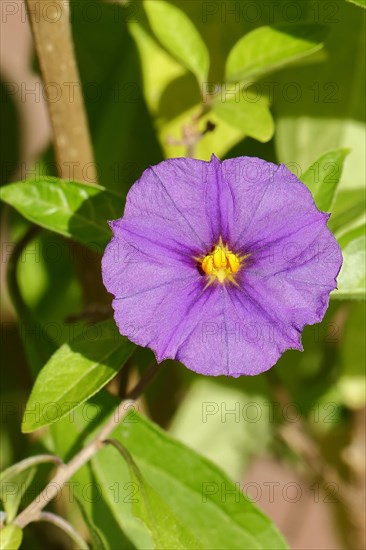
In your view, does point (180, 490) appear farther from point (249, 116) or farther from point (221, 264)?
point (249, 116)

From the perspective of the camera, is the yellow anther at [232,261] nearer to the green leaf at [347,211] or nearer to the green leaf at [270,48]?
the green leaf at [347,211]

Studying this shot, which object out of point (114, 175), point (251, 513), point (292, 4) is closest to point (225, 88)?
point (292, 4)

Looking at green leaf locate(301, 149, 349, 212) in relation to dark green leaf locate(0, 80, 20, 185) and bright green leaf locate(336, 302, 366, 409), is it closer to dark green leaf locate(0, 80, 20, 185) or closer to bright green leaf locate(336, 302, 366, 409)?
bright green leaf locate(336, 302, 366, 409)

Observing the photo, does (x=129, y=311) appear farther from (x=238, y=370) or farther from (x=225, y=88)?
(x=225, y=88)

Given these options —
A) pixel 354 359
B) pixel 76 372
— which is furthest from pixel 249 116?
pixel 354 359

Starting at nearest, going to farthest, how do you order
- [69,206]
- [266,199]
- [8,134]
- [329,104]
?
[266,199] → [69,206] → [329,104] → [8,134]

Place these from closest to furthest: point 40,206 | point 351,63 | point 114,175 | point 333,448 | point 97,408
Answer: point 40,206
point 97,408
point 351,63
point 114,175
point 333,448

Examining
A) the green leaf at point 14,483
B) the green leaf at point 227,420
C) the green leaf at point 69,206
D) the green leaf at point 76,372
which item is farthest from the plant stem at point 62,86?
the green leaf at point 227,420
